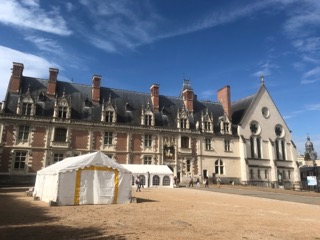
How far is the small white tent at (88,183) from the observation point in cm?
1470

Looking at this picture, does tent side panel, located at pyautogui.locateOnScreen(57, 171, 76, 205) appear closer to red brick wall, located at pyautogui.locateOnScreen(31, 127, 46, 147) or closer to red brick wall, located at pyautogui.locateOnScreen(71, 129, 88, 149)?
red brick wall, located at pyautogui.locateOnScreen(71, 129, 88, 149)

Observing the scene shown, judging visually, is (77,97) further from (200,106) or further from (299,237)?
(299,237)

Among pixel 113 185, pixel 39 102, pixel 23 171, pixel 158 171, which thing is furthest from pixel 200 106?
pixel 113 185

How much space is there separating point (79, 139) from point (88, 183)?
17.3 meters

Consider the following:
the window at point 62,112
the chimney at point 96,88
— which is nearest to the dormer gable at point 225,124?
the chimney at point 96,88

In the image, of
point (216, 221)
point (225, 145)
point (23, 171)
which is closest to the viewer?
→ point (216, 221)

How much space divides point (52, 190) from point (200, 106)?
29044 millimetres

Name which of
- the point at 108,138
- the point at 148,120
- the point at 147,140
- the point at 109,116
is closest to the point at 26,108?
the point at 109,116

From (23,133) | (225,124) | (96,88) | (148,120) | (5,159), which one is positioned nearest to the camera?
(5,159)

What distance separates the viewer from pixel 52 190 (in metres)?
15.3

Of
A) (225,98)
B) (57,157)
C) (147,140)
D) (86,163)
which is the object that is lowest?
(86,163)

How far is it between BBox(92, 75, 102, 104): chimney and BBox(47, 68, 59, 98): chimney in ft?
14.5

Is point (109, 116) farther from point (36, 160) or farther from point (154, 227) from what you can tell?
point (154, 227)

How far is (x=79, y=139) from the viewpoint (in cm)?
3186
